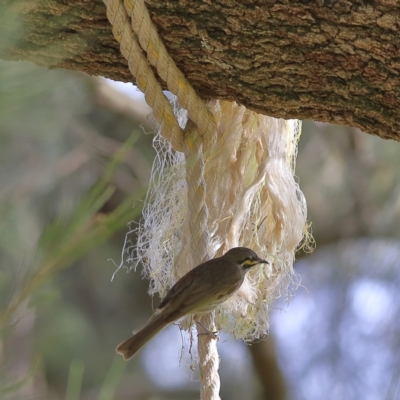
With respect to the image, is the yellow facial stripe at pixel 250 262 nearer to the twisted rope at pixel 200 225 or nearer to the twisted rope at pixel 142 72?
the twisted rope at pixel 200 225

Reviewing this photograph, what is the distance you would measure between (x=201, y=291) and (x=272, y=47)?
55 cm

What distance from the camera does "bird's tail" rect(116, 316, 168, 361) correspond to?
4.62ft

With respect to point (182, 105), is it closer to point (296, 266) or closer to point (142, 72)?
point (142, 72)

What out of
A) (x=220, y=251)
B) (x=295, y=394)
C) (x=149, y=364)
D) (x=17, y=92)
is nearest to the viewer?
(x=17, y=92)

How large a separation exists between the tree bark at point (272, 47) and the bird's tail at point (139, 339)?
20.4 inches

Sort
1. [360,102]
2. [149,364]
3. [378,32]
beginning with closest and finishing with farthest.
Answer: [378,32] < [360,102] < [149,364]

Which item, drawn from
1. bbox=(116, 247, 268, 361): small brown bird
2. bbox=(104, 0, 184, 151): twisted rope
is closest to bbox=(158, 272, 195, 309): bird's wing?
bbox=(116, 247, 268, 361): small brown bird

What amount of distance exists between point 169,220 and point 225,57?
52 cm

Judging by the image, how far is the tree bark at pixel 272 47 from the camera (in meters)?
1.30

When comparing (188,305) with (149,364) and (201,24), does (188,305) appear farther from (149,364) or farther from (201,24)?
(149,364)

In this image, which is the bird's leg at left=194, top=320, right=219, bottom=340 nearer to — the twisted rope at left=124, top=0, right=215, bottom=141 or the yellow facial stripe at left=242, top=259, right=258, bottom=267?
the yellow facial stripe at left=242, top=259, right=258, bottom=267

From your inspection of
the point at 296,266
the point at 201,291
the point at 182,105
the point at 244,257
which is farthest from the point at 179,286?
the point at 296,266

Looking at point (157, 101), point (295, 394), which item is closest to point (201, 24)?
point (157, 101)

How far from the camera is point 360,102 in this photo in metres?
1.40
